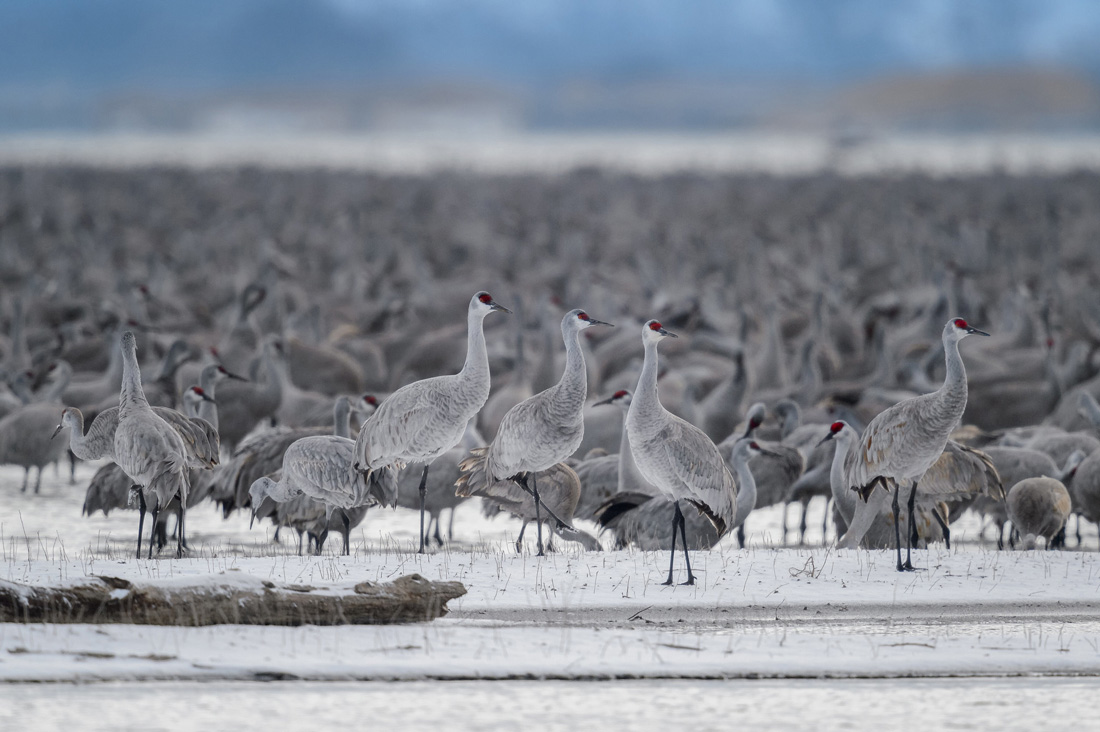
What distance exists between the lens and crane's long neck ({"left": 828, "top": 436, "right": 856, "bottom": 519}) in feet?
30.6

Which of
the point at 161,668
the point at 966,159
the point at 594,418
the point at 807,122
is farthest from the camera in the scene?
→ the point at 807,122

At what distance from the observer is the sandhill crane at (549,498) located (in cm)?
905

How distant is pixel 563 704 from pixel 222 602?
159cm

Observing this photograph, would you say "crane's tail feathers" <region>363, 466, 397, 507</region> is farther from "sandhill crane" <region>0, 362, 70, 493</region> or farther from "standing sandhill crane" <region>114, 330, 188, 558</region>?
"sandhill crane" <region>0, 362, 70, 493</region>

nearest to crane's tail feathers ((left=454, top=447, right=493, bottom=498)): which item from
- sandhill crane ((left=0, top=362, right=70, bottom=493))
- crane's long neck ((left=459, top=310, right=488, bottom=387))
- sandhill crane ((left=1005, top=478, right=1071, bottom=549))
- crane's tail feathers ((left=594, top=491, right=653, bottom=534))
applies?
crane's long neck ((left=459, top=310, right=488, bottom=387))

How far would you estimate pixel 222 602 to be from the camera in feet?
21.5

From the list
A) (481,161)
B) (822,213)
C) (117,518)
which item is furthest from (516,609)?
(481,161)

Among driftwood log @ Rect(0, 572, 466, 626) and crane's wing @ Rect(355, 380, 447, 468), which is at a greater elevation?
crane's wing @ Rect(355, 380, 447, 468)

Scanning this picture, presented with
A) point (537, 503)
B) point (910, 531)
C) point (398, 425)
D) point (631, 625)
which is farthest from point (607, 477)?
point (631, 625)

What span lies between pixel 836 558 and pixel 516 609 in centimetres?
194

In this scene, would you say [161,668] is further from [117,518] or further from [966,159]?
[966,159]

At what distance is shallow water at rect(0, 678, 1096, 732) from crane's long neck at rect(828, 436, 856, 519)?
320 cm

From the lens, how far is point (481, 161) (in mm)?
67562

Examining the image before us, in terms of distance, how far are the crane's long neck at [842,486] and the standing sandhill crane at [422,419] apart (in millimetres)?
2152
